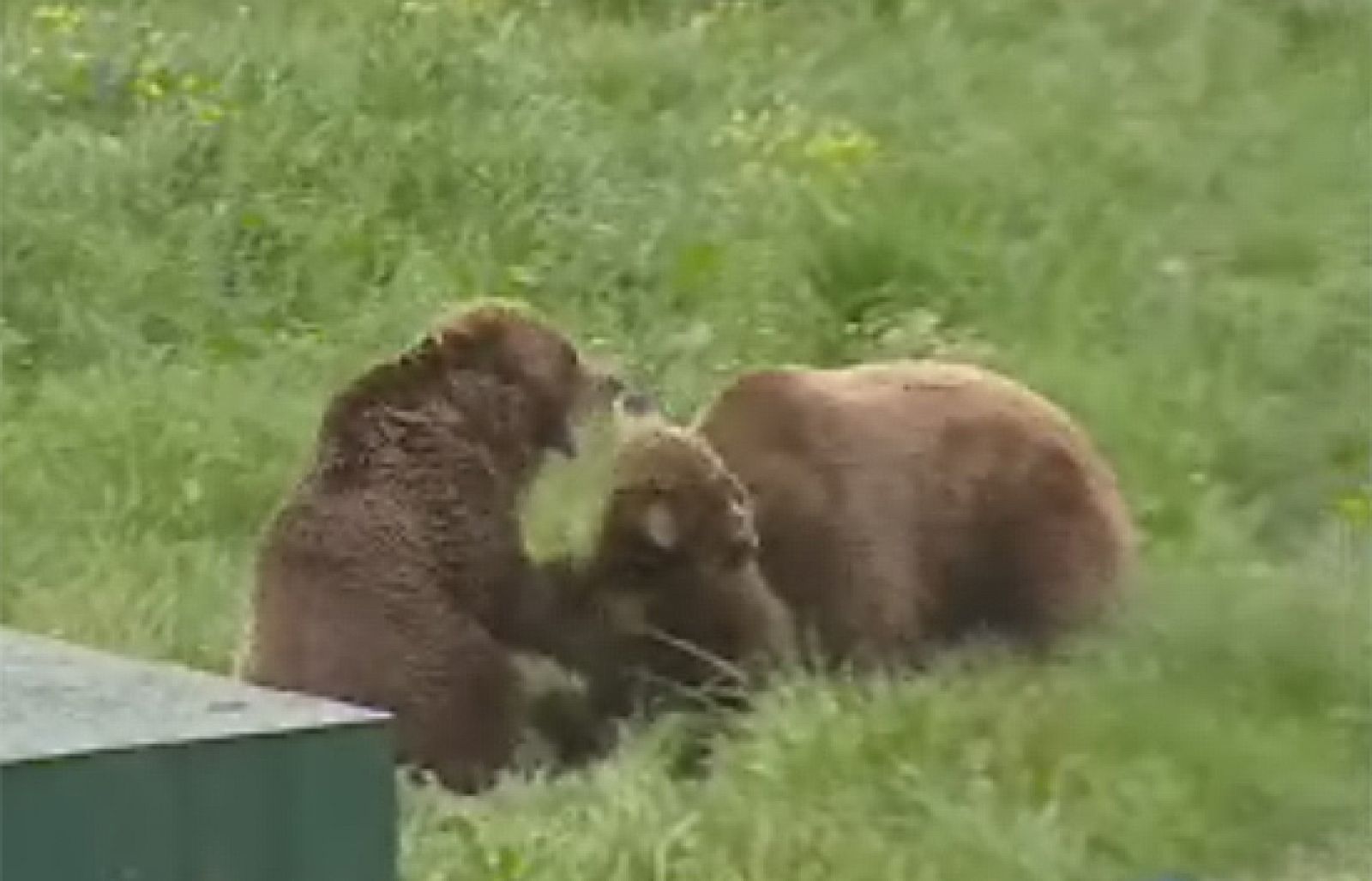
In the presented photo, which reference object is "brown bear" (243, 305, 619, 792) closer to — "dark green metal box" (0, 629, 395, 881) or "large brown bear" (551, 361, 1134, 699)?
"large brown bear" (551, 361, 1134, 699)

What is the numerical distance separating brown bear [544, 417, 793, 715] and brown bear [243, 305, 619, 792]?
0.12 metres

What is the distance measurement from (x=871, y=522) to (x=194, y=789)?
10.8 ft


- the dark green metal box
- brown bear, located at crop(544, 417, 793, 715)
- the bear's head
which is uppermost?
the dark green metal box

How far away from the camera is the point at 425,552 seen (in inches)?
192

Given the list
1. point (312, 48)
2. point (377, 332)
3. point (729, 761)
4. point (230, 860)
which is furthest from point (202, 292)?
point (230, 860)

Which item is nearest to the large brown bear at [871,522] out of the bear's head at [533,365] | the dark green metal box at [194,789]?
the bear's head at [533,365]

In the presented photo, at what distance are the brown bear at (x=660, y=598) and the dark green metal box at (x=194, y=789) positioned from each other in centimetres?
293

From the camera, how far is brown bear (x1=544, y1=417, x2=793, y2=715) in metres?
5.05

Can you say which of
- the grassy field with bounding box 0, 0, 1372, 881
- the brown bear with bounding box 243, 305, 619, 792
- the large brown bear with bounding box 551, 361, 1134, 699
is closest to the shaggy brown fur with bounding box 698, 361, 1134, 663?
the large brown bear with bounding box 551, 361, 1134, 699

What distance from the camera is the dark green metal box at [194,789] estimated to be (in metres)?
1.96

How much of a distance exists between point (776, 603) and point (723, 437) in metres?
0.28

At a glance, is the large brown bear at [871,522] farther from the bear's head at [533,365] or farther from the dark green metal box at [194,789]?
the dark green metal box at [194,789]

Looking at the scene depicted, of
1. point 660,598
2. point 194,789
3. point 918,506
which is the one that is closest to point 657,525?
point 660,598

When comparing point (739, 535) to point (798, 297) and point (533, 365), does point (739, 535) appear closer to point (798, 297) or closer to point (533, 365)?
point (533, 365)
